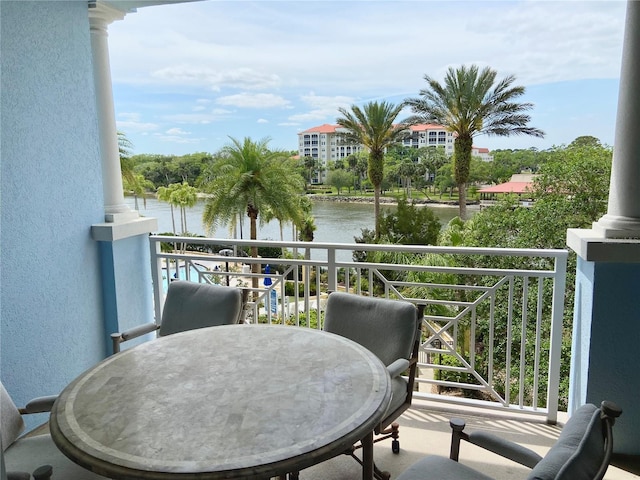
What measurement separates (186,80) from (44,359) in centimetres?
4533

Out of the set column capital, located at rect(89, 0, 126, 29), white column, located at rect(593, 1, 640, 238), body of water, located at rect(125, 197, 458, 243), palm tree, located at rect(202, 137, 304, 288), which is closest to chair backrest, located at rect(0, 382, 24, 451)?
column capital, located at rect(89, 0, 126, 29)

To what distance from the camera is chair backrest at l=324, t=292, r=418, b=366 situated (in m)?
2.21

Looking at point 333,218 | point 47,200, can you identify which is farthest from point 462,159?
point 47,200

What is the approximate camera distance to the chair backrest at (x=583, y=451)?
99 cm

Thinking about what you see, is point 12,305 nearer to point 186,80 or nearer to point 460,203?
point 460,203

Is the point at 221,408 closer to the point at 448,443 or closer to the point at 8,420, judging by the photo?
the point at 8,420

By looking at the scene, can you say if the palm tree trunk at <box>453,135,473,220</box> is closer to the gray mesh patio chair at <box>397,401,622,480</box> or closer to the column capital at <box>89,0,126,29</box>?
the column capital at <box>89,0,126,29</box>

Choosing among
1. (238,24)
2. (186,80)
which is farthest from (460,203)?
(186,80)

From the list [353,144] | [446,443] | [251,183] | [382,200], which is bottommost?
[446,443]

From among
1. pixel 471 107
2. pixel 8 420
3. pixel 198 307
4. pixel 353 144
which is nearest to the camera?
pixel 8 420

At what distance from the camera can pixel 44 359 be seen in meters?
2.72

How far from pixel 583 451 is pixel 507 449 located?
449 millimetres

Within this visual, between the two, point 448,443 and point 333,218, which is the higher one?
point 448,443

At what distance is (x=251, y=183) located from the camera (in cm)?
1856
